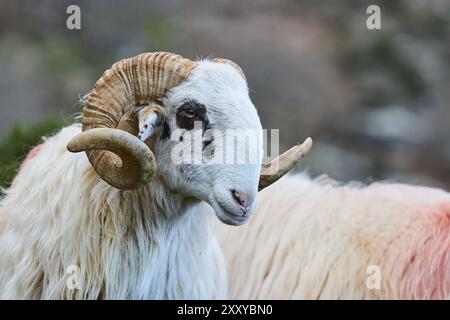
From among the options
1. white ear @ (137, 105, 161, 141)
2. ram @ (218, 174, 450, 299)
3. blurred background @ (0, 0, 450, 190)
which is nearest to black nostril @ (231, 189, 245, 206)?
white ear @ (137, 105, 161, 141)

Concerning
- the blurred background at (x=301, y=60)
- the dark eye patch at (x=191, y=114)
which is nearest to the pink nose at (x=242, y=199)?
the dark eye patch at (x=191, y=114)

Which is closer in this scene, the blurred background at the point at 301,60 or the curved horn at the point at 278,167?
the curved horn at the point at 278,167

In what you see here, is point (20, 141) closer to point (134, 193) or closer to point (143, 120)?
point (134, 193)

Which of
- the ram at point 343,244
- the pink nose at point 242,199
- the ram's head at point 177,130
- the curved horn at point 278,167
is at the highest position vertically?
the ram's head at point 177,130

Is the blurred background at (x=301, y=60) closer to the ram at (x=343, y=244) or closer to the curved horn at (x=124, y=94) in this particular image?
the ram at (x=343, y=244)

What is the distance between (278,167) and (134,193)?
2.58 ft

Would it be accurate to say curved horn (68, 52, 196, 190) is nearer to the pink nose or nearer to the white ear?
the white ear

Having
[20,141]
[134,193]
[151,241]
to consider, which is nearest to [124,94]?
[134,193]

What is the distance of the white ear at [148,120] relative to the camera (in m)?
4.70

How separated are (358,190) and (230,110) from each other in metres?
2.40

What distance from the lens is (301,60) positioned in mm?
18312

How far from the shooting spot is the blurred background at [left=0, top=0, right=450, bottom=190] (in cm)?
1684
